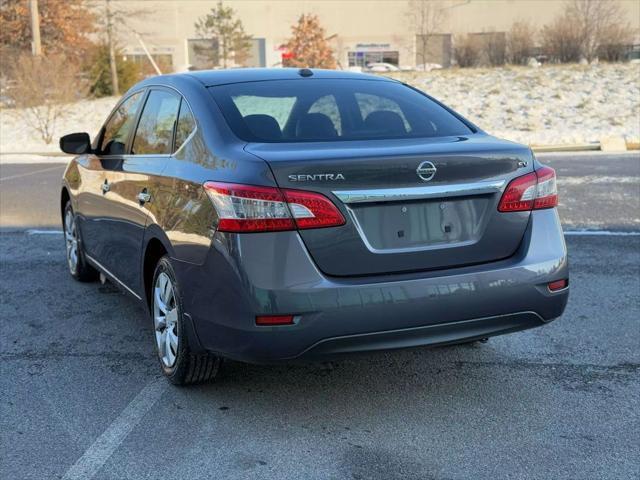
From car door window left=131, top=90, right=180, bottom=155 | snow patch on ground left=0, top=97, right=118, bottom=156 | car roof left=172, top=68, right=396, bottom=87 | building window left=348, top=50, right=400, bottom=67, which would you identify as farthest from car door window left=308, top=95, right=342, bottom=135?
building window left=348, top=50, right=400, bottom=67

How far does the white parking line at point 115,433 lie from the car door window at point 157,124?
4.23ft

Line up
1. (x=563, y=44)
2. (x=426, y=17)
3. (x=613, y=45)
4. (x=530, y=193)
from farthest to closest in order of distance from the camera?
1. (x=426, y=17)
2. (x=563, y=44)
3. (x=613, y=45)
4. (x=530, y=193)

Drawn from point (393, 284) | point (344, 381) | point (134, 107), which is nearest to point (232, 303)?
point (393, 284)

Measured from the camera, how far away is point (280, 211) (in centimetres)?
323

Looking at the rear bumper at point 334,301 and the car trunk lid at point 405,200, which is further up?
the car trunk lid at point 405,200

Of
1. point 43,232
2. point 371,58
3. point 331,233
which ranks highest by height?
point 371,58

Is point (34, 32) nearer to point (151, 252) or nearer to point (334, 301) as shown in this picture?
point (151, 252)

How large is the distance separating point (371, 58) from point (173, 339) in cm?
6844

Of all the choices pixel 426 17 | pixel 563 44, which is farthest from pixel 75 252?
pixel 426 17

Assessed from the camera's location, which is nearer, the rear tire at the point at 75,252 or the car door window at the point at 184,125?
the car door window at the point at 184,125

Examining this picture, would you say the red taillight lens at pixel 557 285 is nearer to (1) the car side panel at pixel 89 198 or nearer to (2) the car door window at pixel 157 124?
(2) the car door window at pixel 157 124

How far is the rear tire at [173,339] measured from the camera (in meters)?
3.82

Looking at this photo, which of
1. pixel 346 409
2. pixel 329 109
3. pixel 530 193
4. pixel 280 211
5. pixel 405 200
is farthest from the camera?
pixel 329 109

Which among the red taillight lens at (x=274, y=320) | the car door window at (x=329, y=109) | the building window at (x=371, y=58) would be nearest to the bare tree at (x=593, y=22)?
the building window at (x=371, y=58)
